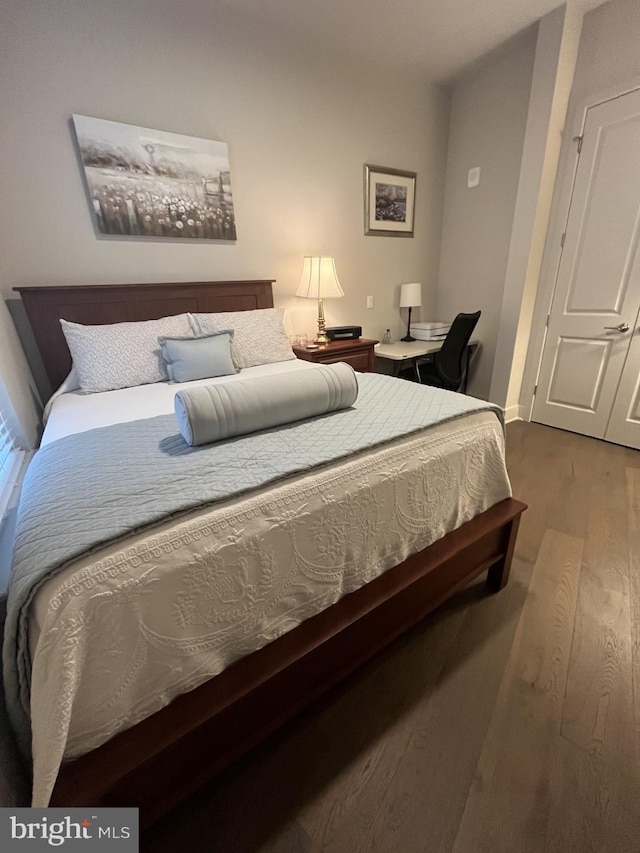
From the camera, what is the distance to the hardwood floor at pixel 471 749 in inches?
36.6

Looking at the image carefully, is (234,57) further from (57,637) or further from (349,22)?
(57,637)

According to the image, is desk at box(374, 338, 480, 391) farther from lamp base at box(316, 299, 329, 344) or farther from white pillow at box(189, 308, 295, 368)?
white pillow at box(189, 308, 295, 368)

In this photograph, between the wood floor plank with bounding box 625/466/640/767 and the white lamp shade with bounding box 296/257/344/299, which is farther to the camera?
the white lamp shade with bounding box 296/257/344/299

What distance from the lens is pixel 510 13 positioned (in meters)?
2.38

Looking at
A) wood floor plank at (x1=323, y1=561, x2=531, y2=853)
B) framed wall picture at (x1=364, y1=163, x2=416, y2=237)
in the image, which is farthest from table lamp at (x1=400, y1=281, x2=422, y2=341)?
wood floor plank at (x1=323, y1=561, x2=531, y2=853)

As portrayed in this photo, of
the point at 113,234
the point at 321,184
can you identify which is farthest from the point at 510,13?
the point at 113,234

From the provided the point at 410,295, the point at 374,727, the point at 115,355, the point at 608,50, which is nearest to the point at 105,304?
the point at 115,355

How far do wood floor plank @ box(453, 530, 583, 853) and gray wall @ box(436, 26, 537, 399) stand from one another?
2439 millimetres

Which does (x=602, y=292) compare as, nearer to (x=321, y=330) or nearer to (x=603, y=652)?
(x=321, y=330)

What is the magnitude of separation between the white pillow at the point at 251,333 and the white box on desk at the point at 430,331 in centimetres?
169

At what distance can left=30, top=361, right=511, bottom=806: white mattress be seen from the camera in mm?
686

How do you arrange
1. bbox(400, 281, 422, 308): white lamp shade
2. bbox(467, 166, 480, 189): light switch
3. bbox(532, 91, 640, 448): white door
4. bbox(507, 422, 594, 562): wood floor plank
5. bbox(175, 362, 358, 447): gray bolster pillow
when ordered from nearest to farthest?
bbox(175, 362, 358, 447): gray bolster pillow < bbox(507, 422, 594, 562): wood floor plank < bbox(532, 91, 640, 448): white door < bbox(467, 166, 480, 189): light switch < bbox(400, 281, 422, 308): white lamp shade

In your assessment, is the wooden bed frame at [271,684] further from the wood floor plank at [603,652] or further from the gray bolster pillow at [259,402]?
the gray bolster pillow at [259,402]

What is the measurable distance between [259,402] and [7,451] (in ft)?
4.02
